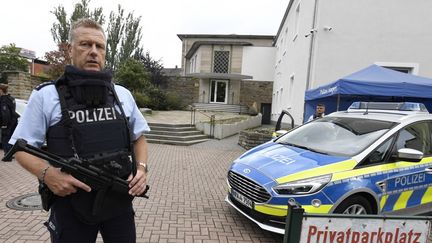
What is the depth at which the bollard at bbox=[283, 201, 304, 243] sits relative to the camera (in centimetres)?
173

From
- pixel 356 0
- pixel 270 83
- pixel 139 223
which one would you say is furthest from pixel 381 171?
pixel 270 83

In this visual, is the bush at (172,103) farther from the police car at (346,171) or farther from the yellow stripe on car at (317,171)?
the yellow stripe on car at (317,171)

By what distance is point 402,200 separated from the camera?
13.4 ft

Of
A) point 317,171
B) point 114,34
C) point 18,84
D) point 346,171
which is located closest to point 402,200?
point 346,171

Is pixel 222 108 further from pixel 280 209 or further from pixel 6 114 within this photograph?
pixel 280 209

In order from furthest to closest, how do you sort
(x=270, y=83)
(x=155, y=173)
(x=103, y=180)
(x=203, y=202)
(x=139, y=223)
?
(x=270, y=83) → (x=155, y=173) → (x=203, y=202) → (x=139, y=223) → (x=103, y=180)

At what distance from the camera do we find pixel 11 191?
212 inches

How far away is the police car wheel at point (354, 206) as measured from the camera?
3604mm

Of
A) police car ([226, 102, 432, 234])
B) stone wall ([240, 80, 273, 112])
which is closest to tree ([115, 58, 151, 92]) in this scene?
stone wall ([240, 80, 273, 112])

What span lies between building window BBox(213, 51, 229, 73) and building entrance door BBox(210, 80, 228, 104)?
1.10 m

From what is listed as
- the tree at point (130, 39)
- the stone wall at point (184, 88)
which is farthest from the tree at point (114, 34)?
the stone wall at point (184, 88)

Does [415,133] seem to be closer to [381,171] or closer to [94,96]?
[381,171]

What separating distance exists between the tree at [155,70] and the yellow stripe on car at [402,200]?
25.5 metres

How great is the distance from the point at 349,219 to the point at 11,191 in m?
5.59
